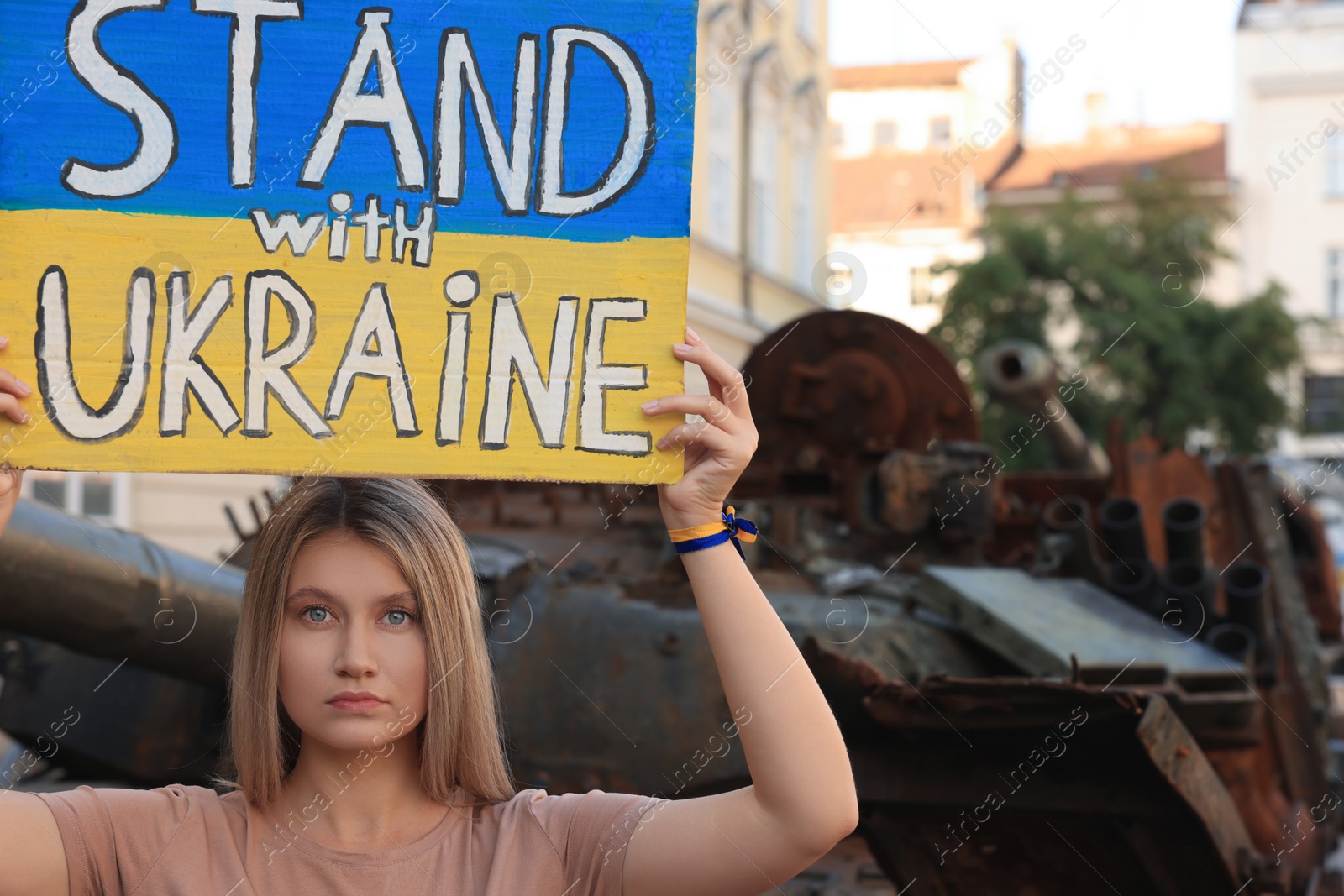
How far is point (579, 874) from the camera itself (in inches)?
75.4

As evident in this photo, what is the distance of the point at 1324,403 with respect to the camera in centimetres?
2955

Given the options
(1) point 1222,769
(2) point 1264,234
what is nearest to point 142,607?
(1) point 1222,769

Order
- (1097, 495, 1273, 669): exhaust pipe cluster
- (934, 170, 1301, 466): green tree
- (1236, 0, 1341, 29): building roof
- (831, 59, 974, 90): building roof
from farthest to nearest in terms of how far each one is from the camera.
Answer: (831, 59, 974, 90): building roof → (1236, 0, 1341, 29): building roof → (934, 170, 1301, 466): green tree → (1097, 495, 1273, 669): exhaust pipe cluster

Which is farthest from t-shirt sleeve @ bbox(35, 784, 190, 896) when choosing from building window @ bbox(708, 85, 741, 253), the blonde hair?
building window @ bbox(708, 85, 741, 253)

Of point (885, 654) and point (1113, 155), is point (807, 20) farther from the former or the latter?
point (1113, 155)

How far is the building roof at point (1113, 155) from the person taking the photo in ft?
123

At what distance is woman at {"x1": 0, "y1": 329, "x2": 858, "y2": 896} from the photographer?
6.00 feet

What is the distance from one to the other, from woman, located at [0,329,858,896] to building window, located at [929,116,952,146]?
129ft

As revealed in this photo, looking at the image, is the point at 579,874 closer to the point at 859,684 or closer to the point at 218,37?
the point at 218,37

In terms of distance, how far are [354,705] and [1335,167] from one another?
37.2 m

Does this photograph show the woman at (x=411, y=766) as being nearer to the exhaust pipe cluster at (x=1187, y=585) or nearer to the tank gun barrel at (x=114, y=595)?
the tank gun barrel at (x=114, y=595)

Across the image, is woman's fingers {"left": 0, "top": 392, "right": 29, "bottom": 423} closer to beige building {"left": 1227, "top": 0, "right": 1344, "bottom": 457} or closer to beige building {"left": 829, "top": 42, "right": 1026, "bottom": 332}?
beige building {"left": 829, "top": 42, "right": 1026, "bottom": 332}

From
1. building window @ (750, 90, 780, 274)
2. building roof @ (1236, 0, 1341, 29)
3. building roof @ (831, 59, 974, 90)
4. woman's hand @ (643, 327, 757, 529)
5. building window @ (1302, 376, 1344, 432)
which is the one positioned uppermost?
building roof @ (831, 59, 974, 90)

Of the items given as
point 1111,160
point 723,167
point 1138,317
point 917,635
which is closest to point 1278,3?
point 1111,160
